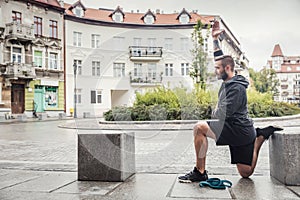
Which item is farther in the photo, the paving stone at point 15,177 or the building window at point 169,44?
the building window at point 169,44

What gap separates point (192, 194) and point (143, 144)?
205 inches

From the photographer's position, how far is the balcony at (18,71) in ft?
91.5

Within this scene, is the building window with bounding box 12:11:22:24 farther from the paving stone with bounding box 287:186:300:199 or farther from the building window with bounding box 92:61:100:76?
the paving stone with bounding box 287:186:300:199

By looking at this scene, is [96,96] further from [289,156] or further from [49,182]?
[289,156]

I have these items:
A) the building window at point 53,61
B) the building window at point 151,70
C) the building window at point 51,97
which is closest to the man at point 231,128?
the building window at point 151,70

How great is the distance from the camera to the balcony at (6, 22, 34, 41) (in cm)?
2827

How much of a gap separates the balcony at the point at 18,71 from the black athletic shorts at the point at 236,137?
88.1ft

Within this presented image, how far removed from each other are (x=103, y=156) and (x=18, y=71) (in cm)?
2638

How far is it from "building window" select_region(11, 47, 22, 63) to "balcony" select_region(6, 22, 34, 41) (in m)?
0.98

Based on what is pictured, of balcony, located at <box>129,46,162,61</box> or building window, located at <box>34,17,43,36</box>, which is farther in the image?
building window, located at <box>34,17,43,36</box>

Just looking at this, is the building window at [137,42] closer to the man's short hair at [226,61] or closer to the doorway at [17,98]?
the man's short hair at [226,61]

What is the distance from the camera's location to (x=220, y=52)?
403cm

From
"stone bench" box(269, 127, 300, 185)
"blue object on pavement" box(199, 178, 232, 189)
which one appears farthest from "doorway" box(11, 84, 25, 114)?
"stone bench" box(269, 127, 300, 185)

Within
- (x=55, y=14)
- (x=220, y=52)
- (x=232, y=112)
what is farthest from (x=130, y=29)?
(x=55, y=14)
